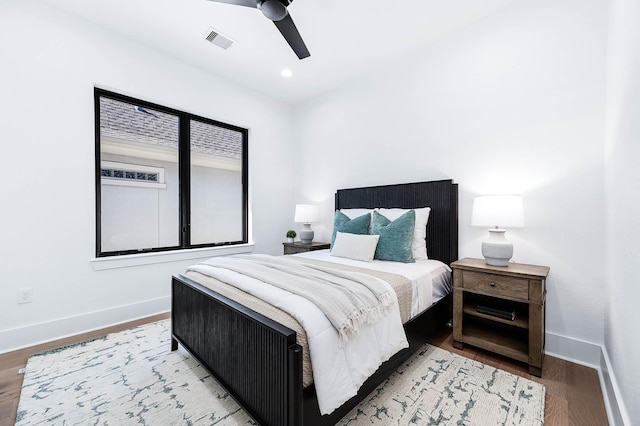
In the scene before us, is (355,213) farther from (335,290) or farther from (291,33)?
(291,33)

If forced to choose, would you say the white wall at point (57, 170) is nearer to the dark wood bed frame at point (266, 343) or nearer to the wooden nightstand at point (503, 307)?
the dark wood bed frame at point (266, 343)

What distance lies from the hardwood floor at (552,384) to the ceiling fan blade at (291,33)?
278 centimetres

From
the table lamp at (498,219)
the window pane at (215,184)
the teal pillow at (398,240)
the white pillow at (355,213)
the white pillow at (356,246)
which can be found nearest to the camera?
the table lamp at (498,219)

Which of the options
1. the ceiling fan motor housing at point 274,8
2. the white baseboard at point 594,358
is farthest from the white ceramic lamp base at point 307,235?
the white baseboard at point 594,358

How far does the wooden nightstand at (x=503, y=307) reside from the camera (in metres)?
1.84

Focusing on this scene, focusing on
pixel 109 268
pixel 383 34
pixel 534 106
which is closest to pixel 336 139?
pixel 383 34

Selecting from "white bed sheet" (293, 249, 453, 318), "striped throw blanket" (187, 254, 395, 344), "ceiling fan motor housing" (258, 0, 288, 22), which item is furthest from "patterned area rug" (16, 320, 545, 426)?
"ceiling fan motor housing" (258, 0, 288, 22)

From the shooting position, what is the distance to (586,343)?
200 centimetres

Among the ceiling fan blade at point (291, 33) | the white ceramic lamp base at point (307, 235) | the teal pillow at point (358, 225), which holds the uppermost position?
the ceiling fan blade at point (291, 33)

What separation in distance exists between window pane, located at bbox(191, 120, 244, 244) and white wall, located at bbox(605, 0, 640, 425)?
377cm

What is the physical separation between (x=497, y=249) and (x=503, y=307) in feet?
1.92

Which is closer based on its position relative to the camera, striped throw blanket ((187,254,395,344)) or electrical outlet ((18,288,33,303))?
striped throw blanket ((187,254,395,344))

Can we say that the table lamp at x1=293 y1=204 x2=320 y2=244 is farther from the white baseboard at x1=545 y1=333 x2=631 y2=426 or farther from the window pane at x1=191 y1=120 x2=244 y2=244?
the white baseboard at x1=545 y1=333 x2=631 y2=426

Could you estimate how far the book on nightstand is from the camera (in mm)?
1979
